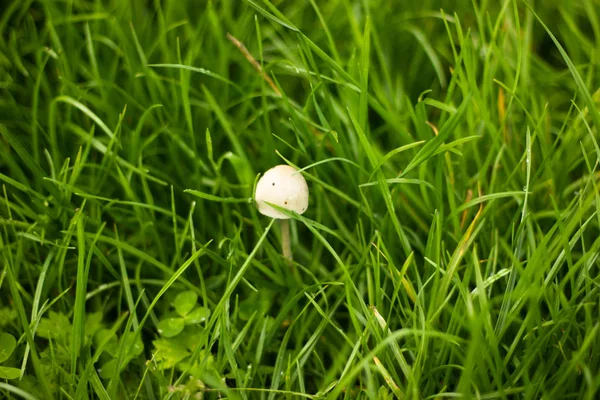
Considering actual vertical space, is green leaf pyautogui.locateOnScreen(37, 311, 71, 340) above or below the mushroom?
below

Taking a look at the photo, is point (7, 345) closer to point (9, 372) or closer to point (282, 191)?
point (9, 372)

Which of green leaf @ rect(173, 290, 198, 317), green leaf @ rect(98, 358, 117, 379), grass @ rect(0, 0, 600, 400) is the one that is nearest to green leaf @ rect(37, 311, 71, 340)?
grass @ rect(0, 0, 600, 400)

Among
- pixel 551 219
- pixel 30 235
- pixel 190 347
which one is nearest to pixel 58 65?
pixel 30 235

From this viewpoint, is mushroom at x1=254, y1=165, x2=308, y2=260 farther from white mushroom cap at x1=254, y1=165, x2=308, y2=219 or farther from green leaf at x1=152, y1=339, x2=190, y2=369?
green leaf at x1=152, y1=339, x2=190, y2=369

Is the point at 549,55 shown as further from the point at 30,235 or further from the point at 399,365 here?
the point at 30,235

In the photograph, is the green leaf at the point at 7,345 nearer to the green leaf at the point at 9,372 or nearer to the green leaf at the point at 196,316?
the green leaf at the point at 9,372

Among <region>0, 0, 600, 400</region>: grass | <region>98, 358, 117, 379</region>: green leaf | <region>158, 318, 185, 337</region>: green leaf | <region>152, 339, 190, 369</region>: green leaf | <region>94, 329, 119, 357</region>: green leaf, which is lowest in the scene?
<region>98, 358, 117, 379</region>: green leaf
